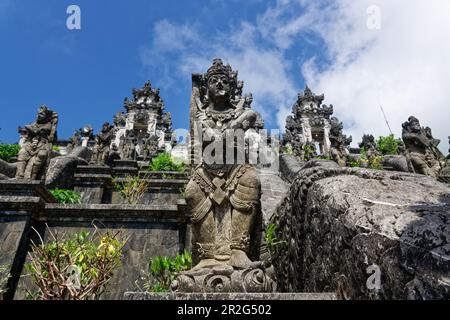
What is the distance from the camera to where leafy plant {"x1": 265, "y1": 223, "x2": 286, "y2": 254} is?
4891 mm

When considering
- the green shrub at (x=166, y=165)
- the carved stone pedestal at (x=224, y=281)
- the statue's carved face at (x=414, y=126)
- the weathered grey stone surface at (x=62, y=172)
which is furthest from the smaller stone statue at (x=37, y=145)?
the statue's carved face at (x=414, y=126)

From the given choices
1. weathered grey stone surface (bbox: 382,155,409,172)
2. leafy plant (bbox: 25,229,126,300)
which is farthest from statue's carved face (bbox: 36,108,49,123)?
weathered grey stone surface (bbox: 382,155,409,172)

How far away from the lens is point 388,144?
3175 cm

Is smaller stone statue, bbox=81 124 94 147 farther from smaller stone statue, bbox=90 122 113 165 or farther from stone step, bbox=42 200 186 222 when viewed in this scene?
stone step, bbox=42 200 186 222

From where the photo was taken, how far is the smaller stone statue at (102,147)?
12.4 meters

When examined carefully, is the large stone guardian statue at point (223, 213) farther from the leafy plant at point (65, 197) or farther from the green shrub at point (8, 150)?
the green shrub at point (8, 150)

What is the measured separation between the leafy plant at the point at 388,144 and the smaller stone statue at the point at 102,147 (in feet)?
87.3

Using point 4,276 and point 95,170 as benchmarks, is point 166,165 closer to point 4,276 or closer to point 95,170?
point 95,170

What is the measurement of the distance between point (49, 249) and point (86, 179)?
5.99 m

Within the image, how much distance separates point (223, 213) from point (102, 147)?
10.1m

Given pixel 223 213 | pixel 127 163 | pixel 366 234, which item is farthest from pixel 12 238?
pixel 127 163

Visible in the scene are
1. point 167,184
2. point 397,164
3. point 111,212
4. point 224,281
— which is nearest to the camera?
point 224,281

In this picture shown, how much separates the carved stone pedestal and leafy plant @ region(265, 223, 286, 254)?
185cm
